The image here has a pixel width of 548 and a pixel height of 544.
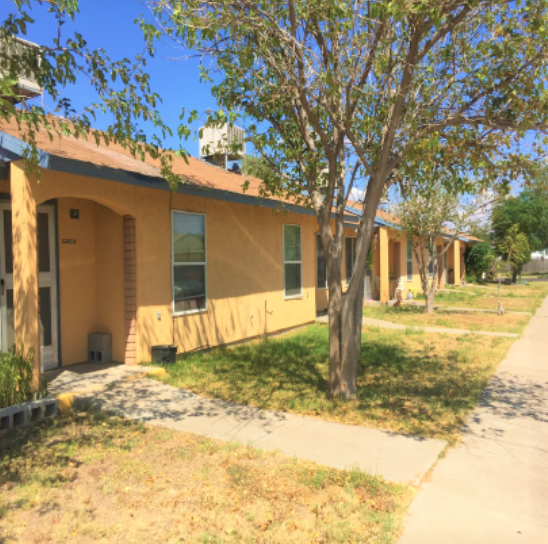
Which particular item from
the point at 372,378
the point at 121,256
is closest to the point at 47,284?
the point at 121,256

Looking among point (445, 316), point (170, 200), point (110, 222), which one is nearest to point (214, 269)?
point (170, 200)

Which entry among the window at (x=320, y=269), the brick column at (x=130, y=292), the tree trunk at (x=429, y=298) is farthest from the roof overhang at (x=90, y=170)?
the tree trunk at (x=429, y=298)

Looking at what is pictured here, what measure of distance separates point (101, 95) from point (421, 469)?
508 cm

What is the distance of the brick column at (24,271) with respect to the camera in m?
5.48

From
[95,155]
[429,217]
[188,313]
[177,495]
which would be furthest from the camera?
[429,217]

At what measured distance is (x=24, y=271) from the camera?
5.50m

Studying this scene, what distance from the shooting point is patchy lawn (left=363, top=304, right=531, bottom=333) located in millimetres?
12484

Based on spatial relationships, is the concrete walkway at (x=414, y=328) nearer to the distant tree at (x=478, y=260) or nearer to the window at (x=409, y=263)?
the window at (x=409, y=263)

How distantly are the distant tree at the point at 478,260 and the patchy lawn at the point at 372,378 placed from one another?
2401 cm

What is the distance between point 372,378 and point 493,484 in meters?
3.34

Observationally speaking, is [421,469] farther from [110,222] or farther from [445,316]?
[445,316]

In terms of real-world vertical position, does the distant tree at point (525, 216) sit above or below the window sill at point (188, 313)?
above

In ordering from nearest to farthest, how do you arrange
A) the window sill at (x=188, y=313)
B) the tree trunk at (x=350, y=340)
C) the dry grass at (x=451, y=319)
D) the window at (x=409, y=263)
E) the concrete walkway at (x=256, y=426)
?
the concrete walkway at (x=256, y=426) < the tree trunk at (x=350, y=340) < the window sill at (x=188, y=313) < the dry grass at (x=451, y=319) < the window at (x=409, y=263)

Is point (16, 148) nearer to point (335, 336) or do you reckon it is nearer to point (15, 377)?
point (15, 377)
